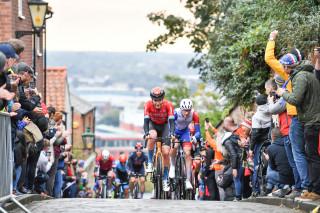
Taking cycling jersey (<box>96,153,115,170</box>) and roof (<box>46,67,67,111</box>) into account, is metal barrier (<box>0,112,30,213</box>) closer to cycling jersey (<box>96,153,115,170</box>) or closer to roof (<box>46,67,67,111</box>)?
cycling jersey (<box>96,153,115,170</box>)

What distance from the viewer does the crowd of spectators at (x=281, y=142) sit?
1021 centimetres

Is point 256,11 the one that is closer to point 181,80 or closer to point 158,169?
point 158,169

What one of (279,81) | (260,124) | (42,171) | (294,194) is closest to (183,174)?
(260,124)

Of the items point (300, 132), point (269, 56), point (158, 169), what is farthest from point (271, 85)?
point (158, 169)

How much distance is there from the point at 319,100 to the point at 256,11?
347 inches

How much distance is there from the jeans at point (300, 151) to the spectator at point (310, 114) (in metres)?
0.20

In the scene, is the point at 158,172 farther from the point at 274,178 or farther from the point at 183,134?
the point at 274,178

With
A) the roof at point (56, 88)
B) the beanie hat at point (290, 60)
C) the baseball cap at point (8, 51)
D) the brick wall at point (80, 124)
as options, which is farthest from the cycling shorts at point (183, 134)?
the brick wall at point (80, 124)

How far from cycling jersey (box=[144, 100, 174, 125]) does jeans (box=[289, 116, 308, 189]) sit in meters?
4.42

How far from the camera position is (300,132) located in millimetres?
10555

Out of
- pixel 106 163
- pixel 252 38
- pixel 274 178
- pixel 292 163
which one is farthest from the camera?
pixel 106 163

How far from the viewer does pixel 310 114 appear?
10.2m

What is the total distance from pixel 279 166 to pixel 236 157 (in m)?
3.40

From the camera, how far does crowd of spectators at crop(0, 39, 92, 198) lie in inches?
389
